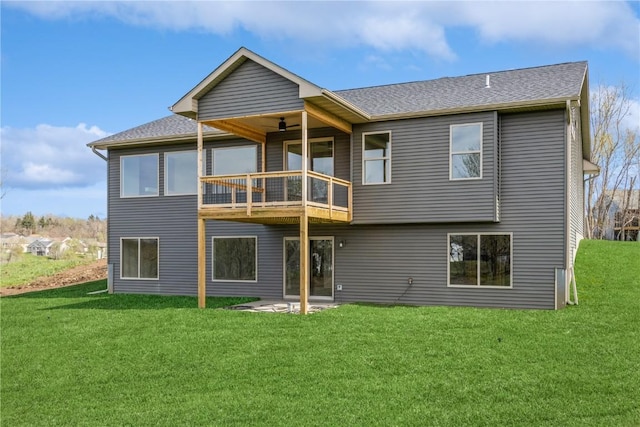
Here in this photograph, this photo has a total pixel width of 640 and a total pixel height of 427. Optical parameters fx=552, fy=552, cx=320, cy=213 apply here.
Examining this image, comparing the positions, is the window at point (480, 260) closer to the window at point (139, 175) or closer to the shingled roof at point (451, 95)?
the shingled roof at point (451, 95)

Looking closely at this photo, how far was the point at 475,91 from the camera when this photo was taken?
13844mm

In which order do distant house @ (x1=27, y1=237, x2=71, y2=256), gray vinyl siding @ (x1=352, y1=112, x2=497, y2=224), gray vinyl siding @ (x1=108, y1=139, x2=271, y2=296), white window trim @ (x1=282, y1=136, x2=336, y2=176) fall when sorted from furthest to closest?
1. distant house @ (x1=27, y1=237, x2=71, y2=256)
2. gray vinyl siding @ (x1=108, y1=139, x2=271, y2=296)
3. white window trim @ (x1=282, y1=136, x2=336, y2=176)
4. gray vinyl siding @ (x1=352, y1=112, x2=497, y2=224)

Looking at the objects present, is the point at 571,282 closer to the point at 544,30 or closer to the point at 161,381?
the point at 544,30

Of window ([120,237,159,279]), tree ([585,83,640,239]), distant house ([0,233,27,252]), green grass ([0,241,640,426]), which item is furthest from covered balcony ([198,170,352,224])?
tree ([585,83,640,239])

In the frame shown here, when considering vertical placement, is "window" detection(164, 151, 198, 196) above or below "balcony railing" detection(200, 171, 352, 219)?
above

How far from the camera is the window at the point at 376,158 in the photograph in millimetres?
13445

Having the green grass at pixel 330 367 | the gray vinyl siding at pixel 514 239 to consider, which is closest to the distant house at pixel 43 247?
the green grass at pixel 330 367

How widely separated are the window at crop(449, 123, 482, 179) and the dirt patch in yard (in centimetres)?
1549

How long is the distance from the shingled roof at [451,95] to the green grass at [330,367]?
460 cm

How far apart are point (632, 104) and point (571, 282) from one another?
77.3ft

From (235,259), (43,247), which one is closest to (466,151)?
(235,259)

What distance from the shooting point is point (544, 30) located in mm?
15664

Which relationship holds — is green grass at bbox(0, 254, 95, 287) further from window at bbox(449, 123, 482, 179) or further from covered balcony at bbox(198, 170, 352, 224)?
Answer: window at bbox(449, 123, 482, 179)

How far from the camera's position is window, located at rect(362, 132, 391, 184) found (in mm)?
13445
